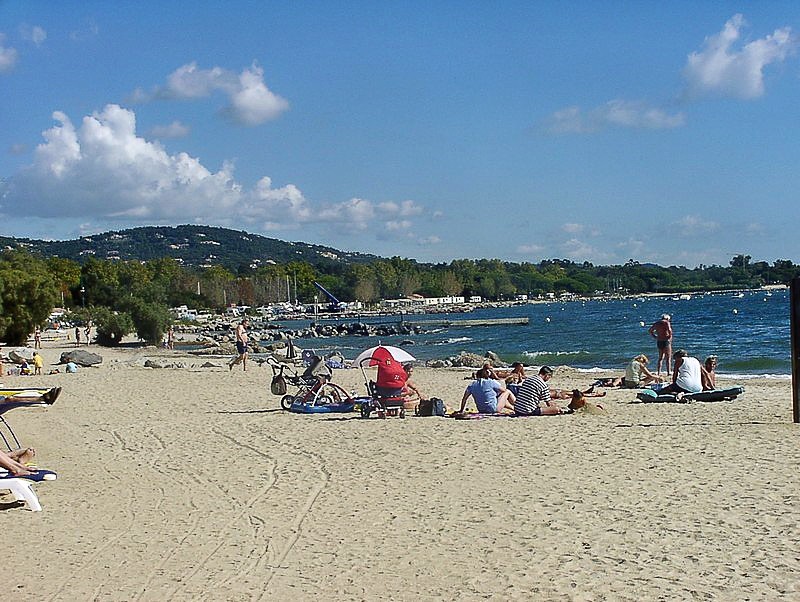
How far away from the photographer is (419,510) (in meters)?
7.95

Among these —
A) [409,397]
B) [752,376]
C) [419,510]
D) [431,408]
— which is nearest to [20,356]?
[409,397]

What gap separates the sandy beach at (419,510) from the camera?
5.91 metres

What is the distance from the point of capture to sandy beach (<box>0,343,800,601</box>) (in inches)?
233

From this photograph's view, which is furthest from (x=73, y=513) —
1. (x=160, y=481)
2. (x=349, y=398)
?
(x=349, y=398)

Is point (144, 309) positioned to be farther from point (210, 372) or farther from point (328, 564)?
point (328, 564)

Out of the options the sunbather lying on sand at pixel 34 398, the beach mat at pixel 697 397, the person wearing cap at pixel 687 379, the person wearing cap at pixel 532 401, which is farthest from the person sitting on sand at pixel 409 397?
→ the sunbather lying on sand at pixel 34 398

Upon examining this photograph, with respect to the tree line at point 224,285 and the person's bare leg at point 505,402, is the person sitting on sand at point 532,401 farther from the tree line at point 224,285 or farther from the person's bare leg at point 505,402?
the tree line at point 224,285

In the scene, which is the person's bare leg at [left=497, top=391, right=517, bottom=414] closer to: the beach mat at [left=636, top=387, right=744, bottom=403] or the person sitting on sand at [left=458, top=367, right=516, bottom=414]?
the person sitting on sand at [left=458, top=367, right=516, bottom=414]

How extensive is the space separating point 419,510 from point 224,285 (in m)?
133

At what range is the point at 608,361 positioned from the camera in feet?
105

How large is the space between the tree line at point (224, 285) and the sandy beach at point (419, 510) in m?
34.7

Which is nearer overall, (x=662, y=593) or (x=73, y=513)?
(x=662, y=593)

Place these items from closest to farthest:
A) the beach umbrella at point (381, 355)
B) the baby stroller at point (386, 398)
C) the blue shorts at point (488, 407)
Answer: the blue shorts at point (488, 407) < the baby stroller at point (386, 398) < the beach umbrella at point (381, 355)

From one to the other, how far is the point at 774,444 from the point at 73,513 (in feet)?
25.5
